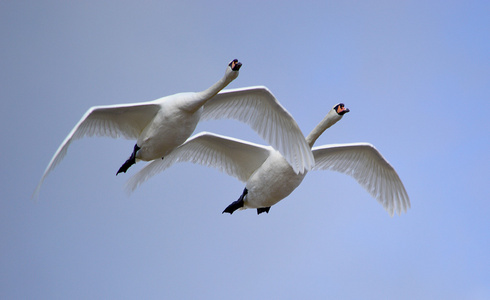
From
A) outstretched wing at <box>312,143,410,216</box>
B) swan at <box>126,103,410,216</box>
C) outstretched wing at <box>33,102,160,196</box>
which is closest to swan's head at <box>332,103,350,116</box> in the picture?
swan at <box>126,103,410,216</box>

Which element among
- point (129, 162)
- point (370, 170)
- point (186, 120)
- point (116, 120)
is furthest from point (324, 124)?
point (116, 120)

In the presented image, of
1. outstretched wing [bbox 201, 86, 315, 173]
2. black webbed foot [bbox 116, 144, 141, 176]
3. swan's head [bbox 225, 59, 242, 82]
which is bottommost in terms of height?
black webbed foot [bbox 116, 144, 141, 176]

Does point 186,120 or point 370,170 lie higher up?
point 186,120

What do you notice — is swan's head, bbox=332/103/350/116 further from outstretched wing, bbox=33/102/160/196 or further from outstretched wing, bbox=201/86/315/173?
outstretched wing, bbox=33/102/160/196

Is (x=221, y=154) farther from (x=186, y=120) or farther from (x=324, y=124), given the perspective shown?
(x=324, y=124)

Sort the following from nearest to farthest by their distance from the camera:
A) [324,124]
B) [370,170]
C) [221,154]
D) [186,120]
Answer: [186,120]
[324,124]
[221,154]
[370,170]

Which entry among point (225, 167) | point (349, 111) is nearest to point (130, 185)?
point (225, 167)

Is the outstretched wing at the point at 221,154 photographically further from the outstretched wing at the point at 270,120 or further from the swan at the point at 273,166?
the outstretched wing at the point at 270,120

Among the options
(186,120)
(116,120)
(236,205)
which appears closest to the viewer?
(186,120)

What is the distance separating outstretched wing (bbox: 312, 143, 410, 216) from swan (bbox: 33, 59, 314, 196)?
2250 mm

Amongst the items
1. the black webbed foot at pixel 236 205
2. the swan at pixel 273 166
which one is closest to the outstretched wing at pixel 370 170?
the swan at pixel 273 166

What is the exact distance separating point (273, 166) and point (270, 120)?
4.58ft

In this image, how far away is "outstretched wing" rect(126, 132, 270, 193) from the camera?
2609 cm

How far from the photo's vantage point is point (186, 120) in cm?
2405
